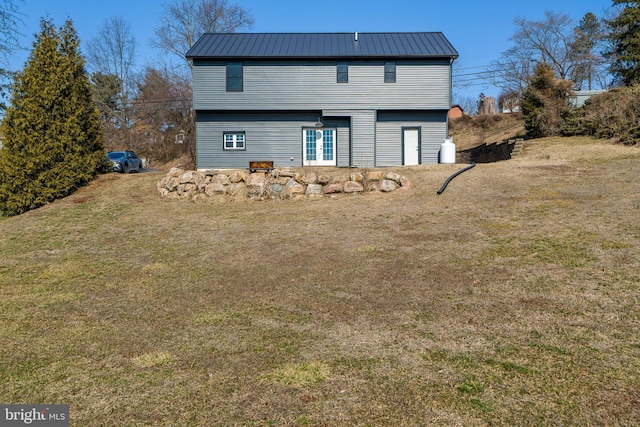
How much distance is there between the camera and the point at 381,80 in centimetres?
2373

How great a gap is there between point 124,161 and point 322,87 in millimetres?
13065

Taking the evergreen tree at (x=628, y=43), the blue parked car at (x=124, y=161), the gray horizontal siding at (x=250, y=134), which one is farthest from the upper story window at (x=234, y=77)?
the evergreen tree at (x=628, y=43)

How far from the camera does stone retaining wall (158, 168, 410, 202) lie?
620 inches

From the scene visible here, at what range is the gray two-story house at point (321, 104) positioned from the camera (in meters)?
23.6

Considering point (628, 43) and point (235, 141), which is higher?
point (628, 43)

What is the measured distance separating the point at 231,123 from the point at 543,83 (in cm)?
1698

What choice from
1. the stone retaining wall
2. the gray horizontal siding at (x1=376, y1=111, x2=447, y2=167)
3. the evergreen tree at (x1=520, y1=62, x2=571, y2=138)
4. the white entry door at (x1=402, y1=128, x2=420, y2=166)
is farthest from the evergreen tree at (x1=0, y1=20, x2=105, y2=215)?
the evergreen tree at (x1=520, y1=62, x2=571, y2=138)

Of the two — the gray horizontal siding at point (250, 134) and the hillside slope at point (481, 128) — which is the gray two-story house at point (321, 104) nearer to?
the gray horizontal siding at point (250, 134)

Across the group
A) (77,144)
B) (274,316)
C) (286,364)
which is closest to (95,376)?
(286,364)

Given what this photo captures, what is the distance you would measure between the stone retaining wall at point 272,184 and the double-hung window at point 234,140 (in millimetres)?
7088

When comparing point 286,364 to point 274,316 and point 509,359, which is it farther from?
point 509,359

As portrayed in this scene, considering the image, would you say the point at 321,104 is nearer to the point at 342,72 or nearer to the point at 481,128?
the point at 342,72

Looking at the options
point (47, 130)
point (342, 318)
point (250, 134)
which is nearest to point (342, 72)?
point (250, 134)

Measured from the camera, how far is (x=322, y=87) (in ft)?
78.0
